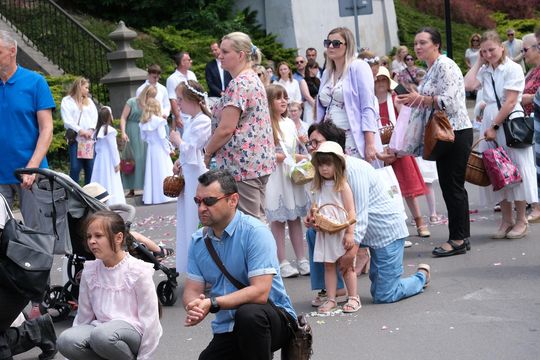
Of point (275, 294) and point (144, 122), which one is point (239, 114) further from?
point (144, 122)

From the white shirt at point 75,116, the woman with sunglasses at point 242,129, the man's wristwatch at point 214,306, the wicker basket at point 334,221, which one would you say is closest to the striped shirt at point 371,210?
the wicker basket at point 334,221

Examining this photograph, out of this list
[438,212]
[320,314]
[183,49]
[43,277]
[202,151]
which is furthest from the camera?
[183,49]

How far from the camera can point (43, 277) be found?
7297 mm

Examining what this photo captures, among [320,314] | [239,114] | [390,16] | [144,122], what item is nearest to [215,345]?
[320,314]

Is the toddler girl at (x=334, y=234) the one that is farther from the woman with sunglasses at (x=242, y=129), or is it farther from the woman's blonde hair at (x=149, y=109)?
the woman's blonde hair at (x=149, y=109)

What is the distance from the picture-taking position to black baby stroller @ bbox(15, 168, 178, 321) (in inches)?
340

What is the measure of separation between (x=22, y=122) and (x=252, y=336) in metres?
3.53

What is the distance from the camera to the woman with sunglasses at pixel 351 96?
10023mm

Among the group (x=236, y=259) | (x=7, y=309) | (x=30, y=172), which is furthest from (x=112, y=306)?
(x=30, y=172)

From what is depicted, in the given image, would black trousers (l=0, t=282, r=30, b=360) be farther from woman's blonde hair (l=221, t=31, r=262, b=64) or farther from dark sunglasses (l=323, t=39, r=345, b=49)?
dark sunglasses (l=323, t=39, r=345, b=49)

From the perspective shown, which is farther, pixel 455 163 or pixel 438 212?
pixel 438 212

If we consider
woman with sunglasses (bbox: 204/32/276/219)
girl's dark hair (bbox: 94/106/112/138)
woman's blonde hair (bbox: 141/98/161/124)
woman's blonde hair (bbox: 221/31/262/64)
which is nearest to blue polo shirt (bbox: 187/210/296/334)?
woman with sunglasses (bbox: 204/32/276/219)

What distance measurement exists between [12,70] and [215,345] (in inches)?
139

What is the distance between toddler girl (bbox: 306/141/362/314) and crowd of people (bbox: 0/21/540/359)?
0.01 m
